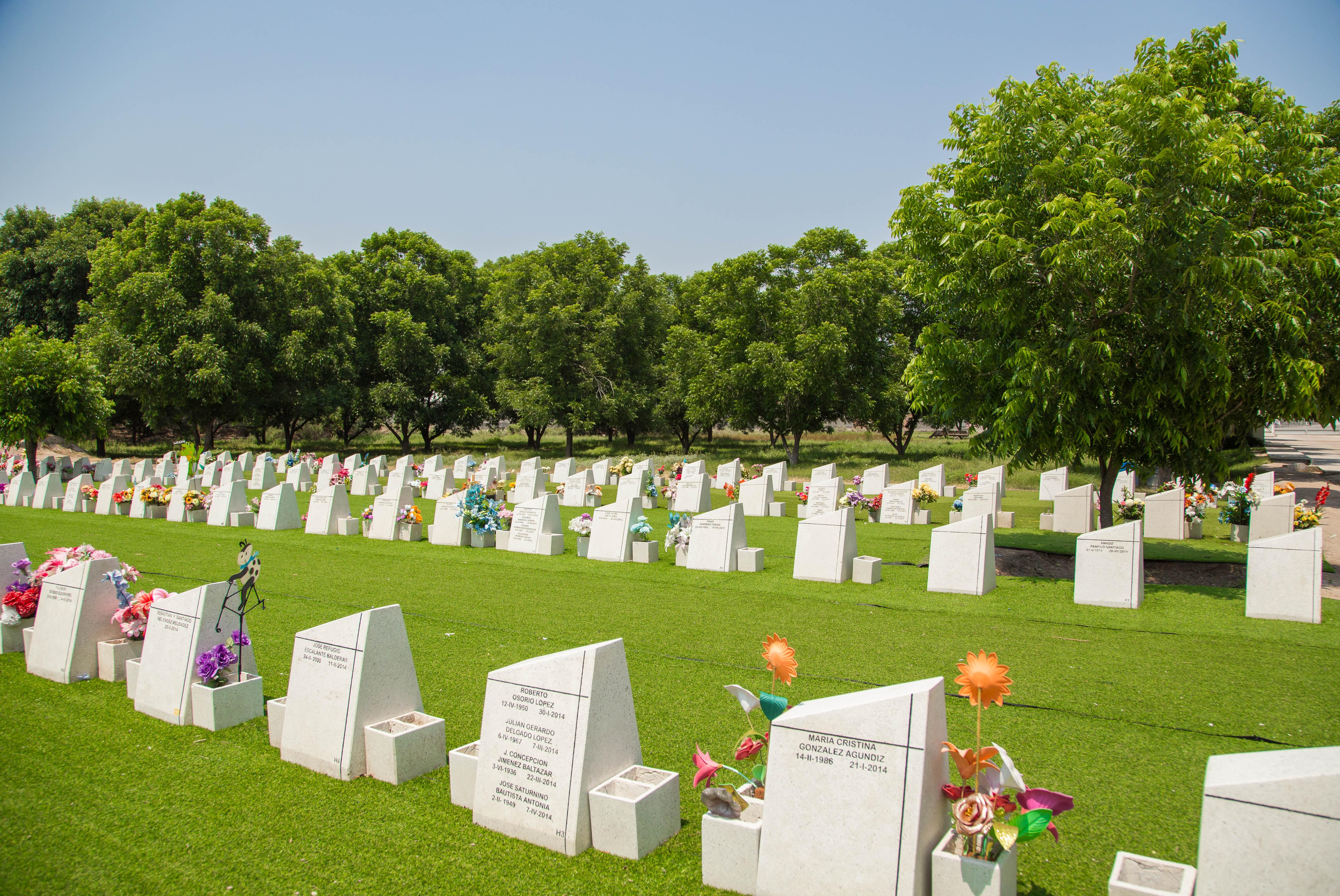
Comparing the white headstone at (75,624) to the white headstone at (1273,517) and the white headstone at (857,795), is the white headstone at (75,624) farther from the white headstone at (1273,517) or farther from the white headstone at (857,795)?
the white headstone at (1273,517)

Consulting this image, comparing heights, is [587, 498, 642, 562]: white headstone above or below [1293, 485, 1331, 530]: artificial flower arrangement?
below

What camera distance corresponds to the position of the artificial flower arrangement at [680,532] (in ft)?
36.7

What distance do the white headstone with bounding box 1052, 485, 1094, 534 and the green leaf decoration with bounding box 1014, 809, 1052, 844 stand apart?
12.2m

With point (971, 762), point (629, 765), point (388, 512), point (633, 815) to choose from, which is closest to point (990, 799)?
point (971, 762)

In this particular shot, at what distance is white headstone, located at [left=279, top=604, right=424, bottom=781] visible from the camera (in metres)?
4.34

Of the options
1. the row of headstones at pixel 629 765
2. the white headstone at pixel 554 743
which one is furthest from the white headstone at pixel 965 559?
the white headstone at pixel 554 743

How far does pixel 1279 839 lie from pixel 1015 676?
12.6 ft

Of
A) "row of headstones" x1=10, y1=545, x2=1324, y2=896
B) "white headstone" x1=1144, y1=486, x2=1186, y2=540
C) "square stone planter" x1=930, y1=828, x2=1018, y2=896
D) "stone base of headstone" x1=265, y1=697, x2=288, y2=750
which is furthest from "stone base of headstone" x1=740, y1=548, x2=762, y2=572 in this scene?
"square stone planter" x1=930, y1=828, x2=1018, y2=896

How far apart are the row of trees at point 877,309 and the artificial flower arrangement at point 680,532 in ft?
12.6

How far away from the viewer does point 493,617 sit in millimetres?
8094

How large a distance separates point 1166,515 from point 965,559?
7.02 meters

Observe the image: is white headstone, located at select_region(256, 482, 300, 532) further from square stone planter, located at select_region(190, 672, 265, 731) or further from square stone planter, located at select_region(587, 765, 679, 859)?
square stone planter, located at select_region(587, 765, 679, 859)

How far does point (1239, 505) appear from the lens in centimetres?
1326

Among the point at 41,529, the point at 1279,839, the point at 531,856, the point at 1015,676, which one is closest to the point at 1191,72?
the point at 1015,676
